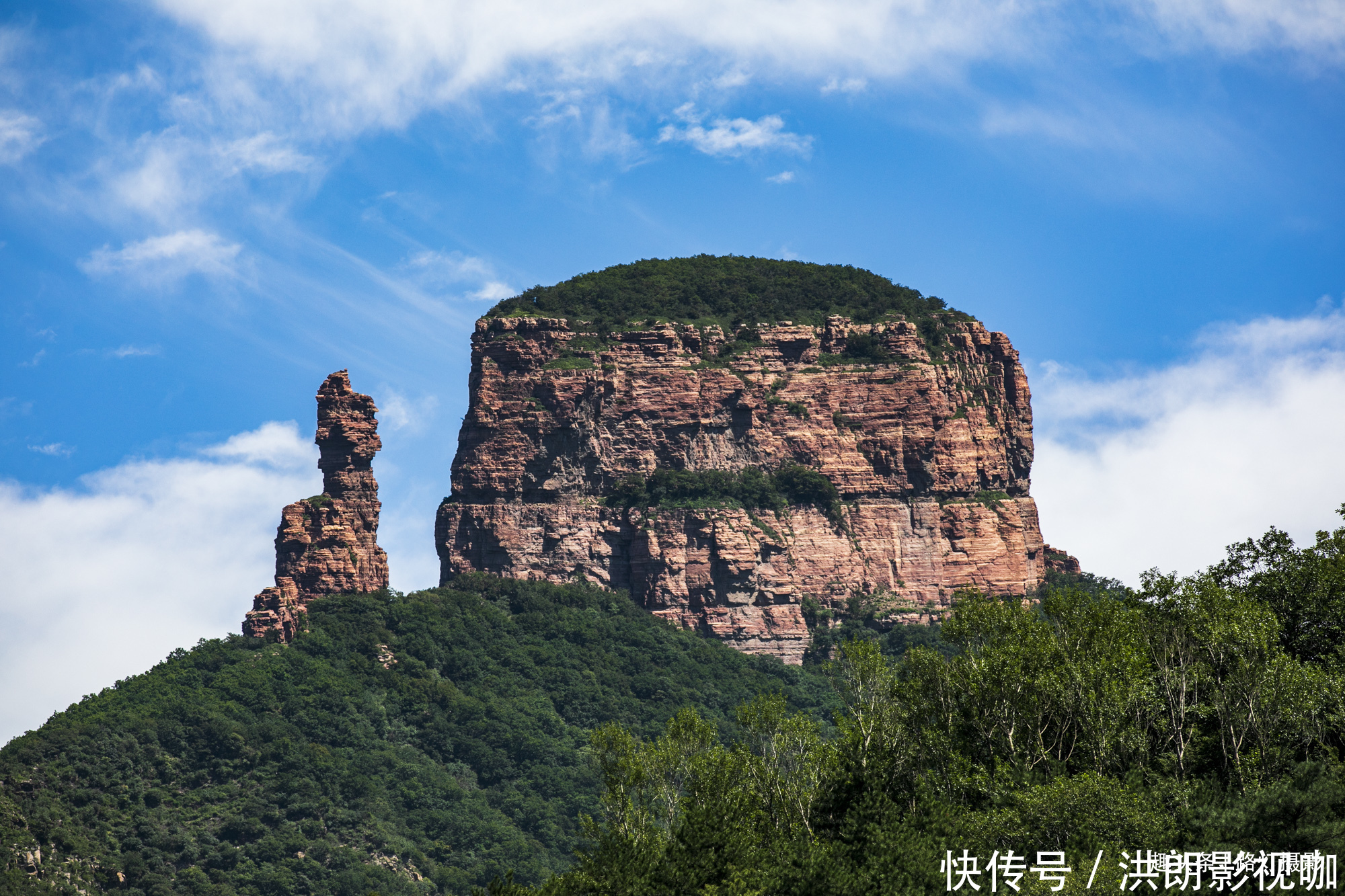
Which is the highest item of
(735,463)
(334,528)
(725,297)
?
(725,297)

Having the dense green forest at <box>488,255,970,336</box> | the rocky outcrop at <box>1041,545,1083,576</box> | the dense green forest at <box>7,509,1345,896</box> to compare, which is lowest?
the dense green forest at <box>7,509,1345,896</box>

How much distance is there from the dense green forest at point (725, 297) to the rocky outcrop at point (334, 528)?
89.1 ft

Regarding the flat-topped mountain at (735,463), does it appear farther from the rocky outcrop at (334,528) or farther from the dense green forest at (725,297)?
the rocky outcrop at (334,528)

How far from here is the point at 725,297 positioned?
527 feet

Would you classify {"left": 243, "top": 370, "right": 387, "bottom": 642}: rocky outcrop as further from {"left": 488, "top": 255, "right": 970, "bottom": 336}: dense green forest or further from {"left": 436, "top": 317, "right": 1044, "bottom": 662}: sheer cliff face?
{"left": 488, "top": 255, "right": 970, "bottom": 336}: dense green forest

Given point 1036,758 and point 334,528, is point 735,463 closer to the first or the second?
point 334,528

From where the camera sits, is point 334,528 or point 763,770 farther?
point 334,528

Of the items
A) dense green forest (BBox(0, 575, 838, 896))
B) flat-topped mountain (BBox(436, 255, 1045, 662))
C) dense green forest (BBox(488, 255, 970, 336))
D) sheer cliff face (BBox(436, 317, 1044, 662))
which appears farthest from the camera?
dense green forest (BBox(488, 255, 970, 336))

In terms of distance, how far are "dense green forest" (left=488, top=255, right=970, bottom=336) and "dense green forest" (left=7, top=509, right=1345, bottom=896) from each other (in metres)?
48.9

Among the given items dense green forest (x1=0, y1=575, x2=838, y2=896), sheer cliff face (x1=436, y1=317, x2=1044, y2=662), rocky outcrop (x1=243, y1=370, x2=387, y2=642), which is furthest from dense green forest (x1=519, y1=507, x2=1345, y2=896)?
sheer cliff face (x1=436, y1=317, x2=1044, y2=662)

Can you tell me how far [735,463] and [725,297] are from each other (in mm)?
20019

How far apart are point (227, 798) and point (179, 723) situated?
27.1 ft

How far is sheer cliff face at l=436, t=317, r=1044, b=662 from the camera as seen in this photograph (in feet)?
474

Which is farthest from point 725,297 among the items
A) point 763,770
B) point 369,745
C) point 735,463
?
point 763,770
